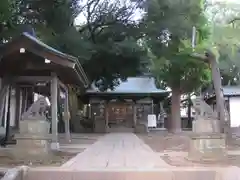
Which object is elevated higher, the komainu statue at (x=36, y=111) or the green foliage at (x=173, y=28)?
the green foliage at (x=173, y=28)

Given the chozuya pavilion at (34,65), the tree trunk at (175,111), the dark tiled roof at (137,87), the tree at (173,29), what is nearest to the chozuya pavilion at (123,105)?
the dark tiled roof at (137,87)

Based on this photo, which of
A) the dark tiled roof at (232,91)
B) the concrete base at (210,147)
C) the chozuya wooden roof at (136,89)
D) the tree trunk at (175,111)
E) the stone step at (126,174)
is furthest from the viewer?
the dark tiled roof at (232,91)

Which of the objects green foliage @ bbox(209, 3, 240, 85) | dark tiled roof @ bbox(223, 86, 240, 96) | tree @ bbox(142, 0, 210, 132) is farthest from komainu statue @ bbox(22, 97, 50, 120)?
dark tiled roof @ bbox(223, 86, 240, 96)

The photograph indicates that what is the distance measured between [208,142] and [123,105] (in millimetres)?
20087

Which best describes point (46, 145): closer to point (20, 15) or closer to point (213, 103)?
point (20, 15)

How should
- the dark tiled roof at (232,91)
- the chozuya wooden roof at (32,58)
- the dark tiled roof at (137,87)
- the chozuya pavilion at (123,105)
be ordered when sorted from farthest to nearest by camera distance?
the dark tiled roof at (232,91) < the dark tiled roof at (137,87) < the chozuya pavilion at (123,105) < the chozuya wooden roof at (32,58)

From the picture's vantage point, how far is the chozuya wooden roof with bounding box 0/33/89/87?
9664mm

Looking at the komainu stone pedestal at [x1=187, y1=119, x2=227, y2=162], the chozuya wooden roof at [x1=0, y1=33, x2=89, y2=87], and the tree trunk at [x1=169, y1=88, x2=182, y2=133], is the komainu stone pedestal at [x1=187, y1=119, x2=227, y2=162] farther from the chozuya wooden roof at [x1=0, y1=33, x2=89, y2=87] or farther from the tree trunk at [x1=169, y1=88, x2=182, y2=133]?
the tree trunk at [x1=169, y1=88, x2=182, y2=133]

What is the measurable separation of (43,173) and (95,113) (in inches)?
868

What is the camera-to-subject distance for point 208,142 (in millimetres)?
7949

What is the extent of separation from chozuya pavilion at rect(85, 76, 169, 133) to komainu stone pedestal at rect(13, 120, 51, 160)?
1816 centimetres

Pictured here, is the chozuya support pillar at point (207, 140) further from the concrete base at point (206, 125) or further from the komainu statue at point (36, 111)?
the komainu statue at point (36, 111)

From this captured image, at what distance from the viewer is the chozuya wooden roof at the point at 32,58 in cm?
966

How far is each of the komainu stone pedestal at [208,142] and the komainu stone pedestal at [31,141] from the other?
323cm
